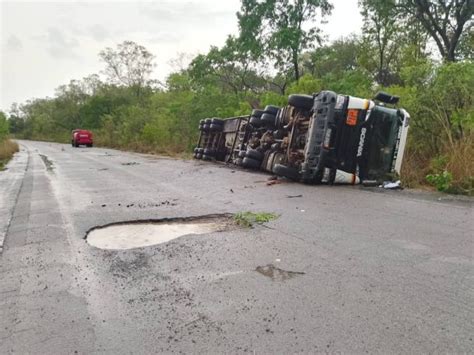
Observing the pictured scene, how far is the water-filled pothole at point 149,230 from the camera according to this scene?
4.16 metres

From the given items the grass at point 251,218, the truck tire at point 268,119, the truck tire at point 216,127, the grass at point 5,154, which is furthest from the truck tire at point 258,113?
the grass at point 5,154

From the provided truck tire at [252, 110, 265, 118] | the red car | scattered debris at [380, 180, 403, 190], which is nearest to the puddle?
scattered debris at [380, 180, 403, 190]

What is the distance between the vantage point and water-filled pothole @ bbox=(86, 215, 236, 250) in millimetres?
4156

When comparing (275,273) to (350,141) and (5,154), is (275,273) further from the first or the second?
(5,154)

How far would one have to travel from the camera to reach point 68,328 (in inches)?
92.8

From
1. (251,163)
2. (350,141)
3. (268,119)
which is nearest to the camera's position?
(350,141)

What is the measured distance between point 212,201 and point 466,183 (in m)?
4.50

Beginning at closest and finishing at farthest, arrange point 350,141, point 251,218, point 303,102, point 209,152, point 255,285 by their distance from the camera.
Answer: point 255,285 < point 251,218 < point 350,141 < point 303,102 < point 209,152

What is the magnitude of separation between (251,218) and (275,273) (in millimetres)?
1859

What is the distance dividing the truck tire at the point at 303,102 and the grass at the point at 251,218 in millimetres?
4116

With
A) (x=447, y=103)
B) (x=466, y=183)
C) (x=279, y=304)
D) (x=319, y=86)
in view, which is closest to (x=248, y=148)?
(x=447, y=103)

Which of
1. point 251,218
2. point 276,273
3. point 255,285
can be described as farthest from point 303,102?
point 255,285

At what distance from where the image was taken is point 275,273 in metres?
3.12

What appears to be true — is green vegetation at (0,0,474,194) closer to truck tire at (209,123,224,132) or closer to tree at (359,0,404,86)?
tree at (359,0,404,86)
